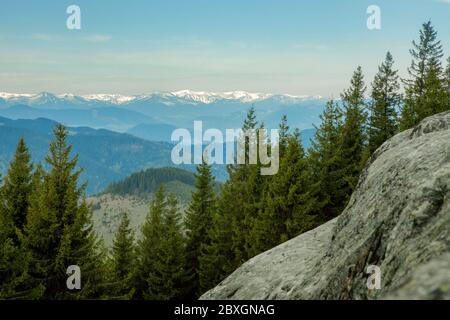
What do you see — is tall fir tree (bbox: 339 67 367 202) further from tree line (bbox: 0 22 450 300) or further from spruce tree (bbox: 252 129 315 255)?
spruce tree (bbox: 252 129 315 255)

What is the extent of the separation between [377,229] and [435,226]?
220cm

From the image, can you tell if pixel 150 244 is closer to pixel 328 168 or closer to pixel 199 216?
pixel 199 216

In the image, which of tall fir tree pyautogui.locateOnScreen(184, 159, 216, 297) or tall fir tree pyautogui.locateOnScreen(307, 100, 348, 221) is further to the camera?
tall fir tree pyautogui.locateOnScreen(184, 159, 216, 297)

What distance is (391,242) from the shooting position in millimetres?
7469

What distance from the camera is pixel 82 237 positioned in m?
26.0

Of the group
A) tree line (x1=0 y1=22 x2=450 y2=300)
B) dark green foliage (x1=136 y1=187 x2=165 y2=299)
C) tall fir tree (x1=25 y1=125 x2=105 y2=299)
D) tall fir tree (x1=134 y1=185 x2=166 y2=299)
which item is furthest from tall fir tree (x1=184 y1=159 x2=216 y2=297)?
tall fir tree (x1=25 y1=125 x2=105 y2=299)

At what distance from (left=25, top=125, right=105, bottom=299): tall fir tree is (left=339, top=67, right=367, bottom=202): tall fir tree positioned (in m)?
21.0

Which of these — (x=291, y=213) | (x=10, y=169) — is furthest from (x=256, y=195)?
(x=10, y=169)

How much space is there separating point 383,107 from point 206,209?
22899 mm

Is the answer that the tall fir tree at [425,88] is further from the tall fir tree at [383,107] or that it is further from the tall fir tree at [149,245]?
the tall fir tree at [149,245]

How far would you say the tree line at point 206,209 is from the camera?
2538 centimetres

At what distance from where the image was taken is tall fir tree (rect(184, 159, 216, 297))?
44406 mm

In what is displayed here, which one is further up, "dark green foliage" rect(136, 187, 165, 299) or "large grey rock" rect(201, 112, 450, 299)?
"large grey rock" rect(201, 112, 450, 299)
